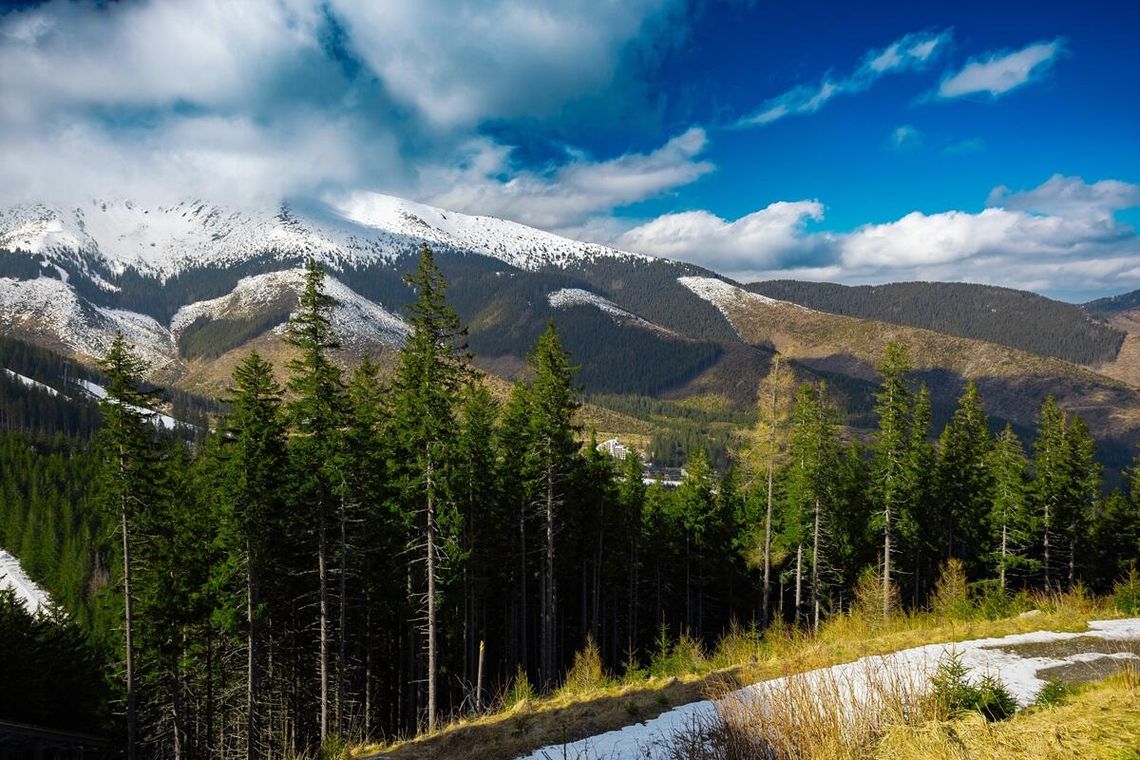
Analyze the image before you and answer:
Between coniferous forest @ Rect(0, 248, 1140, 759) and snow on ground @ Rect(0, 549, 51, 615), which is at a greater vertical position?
coniferous forest @ Rect(0, 248, 1140, 759)

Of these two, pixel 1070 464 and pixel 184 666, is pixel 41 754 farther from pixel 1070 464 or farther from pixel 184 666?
pixel 1070 464

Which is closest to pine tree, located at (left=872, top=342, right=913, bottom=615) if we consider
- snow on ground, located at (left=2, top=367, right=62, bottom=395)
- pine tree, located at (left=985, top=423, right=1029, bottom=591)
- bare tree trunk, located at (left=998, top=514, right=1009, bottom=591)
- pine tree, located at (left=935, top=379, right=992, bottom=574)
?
bare tree trunk, located at (left=998, top=514, right=1009, bottom=591)

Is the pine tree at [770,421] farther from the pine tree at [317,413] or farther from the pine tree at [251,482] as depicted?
the pine tree at [251,482]

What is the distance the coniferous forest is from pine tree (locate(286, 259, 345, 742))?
0.32 feet

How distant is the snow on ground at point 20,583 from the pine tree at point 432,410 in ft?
213

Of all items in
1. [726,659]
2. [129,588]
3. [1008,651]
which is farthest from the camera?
[129,588]

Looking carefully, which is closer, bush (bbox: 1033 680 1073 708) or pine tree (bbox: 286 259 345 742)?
bush (bbox: 1033 680 1073 708)

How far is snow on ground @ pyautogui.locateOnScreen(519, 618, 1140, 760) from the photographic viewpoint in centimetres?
665

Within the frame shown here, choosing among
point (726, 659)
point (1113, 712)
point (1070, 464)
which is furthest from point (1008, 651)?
point (1070, 464)

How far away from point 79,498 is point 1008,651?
378 feet

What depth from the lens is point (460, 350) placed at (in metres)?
Answer: 22.1

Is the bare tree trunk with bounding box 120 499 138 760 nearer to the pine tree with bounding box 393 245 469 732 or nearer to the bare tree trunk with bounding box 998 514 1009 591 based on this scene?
the pine tree with bounding box 393 245 469 732

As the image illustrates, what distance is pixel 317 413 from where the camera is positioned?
63.6ft

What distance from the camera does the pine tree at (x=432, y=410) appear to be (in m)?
19.9
